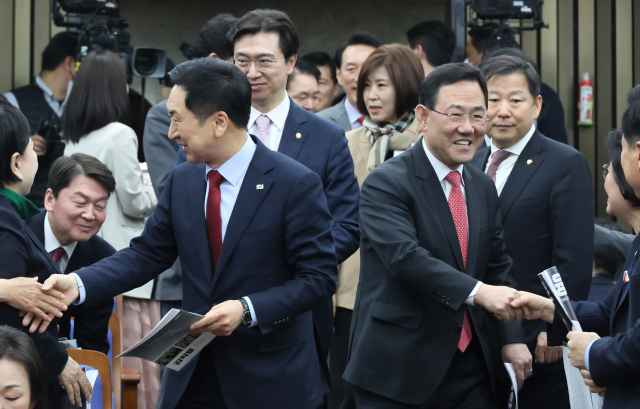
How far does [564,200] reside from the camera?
2936 mm

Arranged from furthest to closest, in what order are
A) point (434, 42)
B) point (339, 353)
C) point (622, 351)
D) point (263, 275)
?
point (434, 42)
point (339, 353)
point (263, 275)
point (622, 351)

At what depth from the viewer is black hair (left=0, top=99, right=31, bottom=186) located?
2.25 meters

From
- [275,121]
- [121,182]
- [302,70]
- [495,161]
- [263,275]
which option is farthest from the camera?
[302,70]

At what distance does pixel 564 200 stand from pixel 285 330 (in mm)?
1157

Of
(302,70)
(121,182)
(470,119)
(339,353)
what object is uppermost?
(302,70)

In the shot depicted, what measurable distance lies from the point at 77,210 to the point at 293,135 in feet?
2.96


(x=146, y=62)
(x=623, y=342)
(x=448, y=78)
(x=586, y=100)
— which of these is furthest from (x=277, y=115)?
(x=586, y=100)

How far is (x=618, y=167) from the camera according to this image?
2.88m

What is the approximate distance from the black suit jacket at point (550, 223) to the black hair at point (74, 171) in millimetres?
1553

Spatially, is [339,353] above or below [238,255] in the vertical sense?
below

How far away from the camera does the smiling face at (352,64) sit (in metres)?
4.58

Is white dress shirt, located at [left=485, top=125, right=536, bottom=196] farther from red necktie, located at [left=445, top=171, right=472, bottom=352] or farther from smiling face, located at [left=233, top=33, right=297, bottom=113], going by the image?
smiling face, located at [left=233, top=33, right=297, bottom=113]

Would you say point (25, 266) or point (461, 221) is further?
point (461, 221)

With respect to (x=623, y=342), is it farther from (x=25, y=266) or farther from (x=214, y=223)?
(x=25, y=266)
